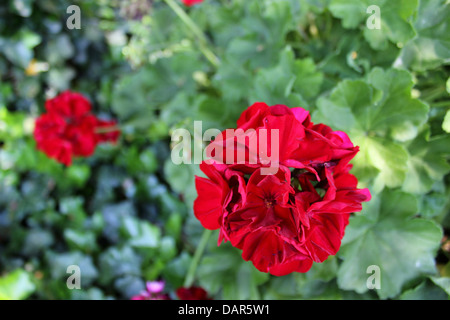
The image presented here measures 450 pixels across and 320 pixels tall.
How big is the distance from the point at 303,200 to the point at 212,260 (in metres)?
0.43

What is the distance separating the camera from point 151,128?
130cm

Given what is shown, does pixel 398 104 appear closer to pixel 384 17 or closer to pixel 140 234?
pixel 384 17

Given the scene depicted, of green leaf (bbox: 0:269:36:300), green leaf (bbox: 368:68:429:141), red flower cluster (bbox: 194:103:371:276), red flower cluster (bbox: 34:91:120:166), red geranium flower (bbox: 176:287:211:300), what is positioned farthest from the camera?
red flower cluster (bbox: 34:91:120:166)

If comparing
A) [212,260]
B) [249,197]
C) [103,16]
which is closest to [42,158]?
[103,16]

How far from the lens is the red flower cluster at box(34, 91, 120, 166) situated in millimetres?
1034

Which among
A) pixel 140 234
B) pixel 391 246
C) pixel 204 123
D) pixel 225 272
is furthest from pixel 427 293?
pixel 140 234

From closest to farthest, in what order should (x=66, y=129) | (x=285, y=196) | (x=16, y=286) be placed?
(x=285, y=196), (x=16, y=286), (x=66, y=129)

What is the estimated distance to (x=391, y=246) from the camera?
0.65 metres

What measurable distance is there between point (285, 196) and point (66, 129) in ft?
2.79

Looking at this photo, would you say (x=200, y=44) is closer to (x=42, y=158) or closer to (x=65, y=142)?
(x=65, y=142)

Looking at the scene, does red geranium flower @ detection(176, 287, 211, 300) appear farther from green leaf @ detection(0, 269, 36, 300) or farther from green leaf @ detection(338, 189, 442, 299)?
green leaf @ detection(0, 269, 36, 300)

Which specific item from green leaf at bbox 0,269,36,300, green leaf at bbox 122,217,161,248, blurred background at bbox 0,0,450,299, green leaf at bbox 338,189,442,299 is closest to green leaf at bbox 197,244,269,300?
blurred background at bbox 0,0,450,299

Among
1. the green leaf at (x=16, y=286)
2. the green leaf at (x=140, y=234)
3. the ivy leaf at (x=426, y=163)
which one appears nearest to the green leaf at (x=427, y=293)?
the ivy leaf at (x=426, y=163)

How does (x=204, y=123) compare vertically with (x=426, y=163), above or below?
above
